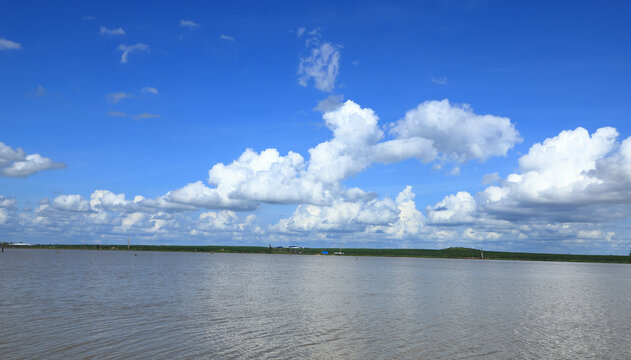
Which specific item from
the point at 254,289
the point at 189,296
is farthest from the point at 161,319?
the point at 254,289

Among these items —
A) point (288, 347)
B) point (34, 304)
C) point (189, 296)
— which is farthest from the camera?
point (189, 296)

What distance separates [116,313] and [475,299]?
38745 millimetres

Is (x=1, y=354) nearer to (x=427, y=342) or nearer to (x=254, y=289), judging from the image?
(x=427, y=342)

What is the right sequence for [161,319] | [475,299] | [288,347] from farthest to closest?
[475,299], [161,319], [288,347]

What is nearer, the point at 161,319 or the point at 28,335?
the point at 28,335

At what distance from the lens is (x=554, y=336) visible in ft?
105

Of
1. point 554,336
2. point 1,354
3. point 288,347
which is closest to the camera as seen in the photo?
point 1,354

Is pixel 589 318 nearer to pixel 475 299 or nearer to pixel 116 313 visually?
pixel 475 299

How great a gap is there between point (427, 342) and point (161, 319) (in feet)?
62.3

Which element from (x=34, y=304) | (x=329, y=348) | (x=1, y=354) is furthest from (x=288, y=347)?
(x=34, y=304)

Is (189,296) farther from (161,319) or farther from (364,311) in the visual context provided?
(364,311)

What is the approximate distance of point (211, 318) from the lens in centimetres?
3572

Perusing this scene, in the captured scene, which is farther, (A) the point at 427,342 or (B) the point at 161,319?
(B) the point at 161,319

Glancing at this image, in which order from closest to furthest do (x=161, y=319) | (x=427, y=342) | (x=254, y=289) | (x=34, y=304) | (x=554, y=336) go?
(x=427, y=342)
(x=554, y=336)
(x=161, y=319)
(x=34, y=304)
(x=254, y=289)
